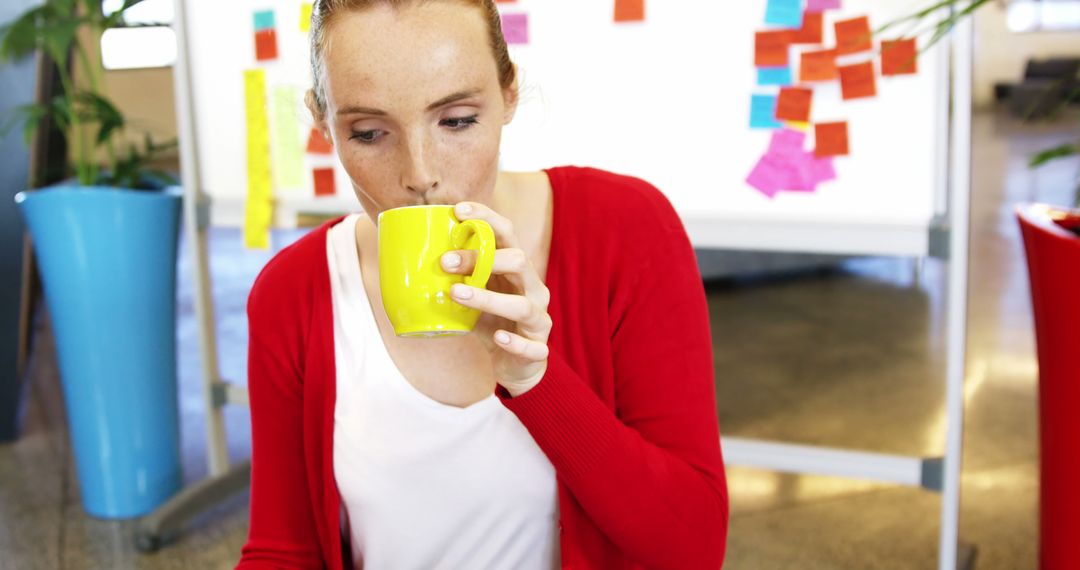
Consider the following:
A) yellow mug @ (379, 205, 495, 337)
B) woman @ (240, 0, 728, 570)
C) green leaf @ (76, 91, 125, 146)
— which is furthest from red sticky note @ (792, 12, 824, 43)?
green leaf @ (76, 91, 125, 146)

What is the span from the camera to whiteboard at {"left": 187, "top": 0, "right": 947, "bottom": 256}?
1.78 m

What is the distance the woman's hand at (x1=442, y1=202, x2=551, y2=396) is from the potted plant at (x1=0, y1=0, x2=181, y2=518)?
1688mm

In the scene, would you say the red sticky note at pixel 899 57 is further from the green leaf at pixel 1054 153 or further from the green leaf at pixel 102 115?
the green leaf at pixel 102 115

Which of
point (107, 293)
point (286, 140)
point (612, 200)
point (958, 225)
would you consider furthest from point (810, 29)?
point (107, 293)

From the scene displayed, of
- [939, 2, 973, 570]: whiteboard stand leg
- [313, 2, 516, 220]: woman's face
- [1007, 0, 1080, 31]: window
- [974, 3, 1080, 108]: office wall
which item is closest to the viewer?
[313, 2, 516, 220]: woman's face

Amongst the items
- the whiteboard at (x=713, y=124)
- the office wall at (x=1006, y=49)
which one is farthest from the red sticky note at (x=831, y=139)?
the office wall at (x=1006, y=49)

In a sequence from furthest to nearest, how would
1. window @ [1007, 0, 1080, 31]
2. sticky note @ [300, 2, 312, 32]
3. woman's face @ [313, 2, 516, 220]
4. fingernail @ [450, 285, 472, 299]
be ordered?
window @ [1007, 0, 1080, 31], sticky note @ [300, 2, 312, 32], woman's face @ [313, 2, 516, 220], fingernail @ [450, 285, 472, 299]

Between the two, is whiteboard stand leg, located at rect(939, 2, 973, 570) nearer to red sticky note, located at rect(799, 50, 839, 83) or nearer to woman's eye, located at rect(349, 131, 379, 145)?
red sticky note, located at rect(799, 50, 839, 83)

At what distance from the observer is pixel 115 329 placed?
231 cm

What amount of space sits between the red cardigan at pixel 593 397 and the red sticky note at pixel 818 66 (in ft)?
2.84

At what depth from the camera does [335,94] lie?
0.89m

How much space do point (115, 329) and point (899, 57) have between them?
177 centimetres

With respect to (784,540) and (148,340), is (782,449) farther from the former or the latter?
(148,340)

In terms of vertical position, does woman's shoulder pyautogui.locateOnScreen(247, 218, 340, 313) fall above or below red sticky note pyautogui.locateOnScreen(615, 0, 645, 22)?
below
